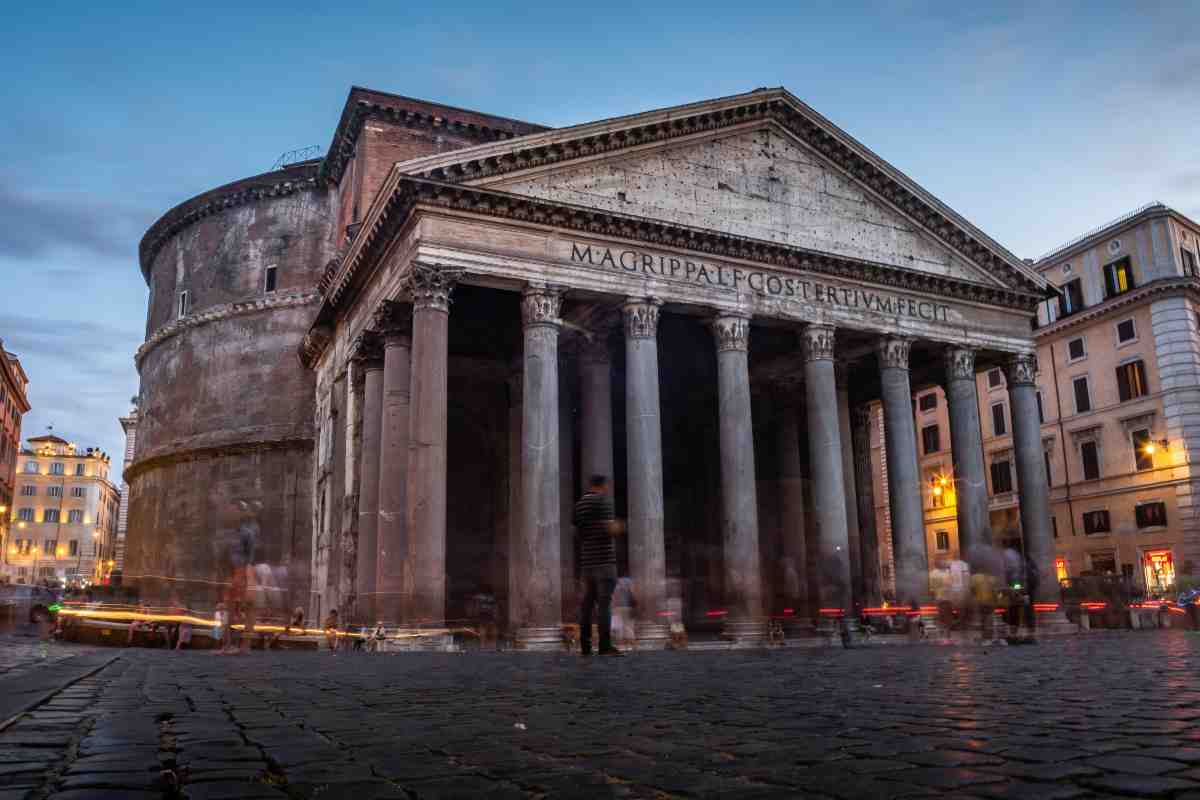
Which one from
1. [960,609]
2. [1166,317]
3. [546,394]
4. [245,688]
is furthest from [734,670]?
[1166,317]

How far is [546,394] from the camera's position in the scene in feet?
64.0

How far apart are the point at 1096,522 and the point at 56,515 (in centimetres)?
9848

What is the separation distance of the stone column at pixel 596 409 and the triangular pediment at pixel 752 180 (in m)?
3.77

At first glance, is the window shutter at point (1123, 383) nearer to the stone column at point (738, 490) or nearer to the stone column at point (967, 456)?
the stone column at point (967, 456)

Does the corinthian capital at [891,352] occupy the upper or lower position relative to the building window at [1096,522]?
upper

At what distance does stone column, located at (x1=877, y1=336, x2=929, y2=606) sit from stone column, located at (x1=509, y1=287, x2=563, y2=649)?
9.61m

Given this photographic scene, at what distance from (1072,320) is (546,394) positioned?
2760cm

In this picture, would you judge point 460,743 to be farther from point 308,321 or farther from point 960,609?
point 308,321

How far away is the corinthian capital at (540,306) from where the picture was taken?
65.6 ft

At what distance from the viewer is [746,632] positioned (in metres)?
20.5

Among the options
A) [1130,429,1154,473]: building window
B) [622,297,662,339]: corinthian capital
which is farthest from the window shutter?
[622,297,662,339]: corinthian capital

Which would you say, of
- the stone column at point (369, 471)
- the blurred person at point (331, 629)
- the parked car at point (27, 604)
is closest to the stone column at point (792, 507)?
the stone column at point (369, 471)

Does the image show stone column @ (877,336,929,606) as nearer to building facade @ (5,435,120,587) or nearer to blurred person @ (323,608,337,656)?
blurred person @ (323,608,337,656)

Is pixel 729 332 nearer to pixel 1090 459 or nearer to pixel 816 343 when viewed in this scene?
pixel 816 343
